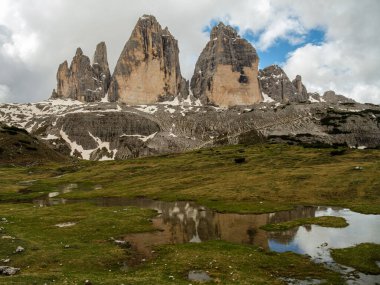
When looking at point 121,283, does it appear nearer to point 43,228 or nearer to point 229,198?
point 43,228

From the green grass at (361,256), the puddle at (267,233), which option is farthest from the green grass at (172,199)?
the green grass at (361,256)

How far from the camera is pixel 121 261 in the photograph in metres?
36.4

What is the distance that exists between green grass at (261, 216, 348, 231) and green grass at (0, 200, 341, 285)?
11.3 m

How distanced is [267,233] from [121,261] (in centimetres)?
2146

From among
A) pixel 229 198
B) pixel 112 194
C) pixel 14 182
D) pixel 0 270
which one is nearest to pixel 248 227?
pixel 229 198

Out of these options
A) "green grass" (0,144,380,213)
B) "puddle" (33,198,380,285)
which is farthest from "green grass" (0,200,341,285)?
"green grass" (0,144,380,213)

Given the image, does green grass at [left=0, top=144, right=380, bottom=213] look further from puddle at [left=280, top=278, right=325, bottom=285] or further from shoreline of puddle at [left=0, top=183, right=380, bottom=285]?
puddle at [left=280, top=278, right=325, bottom=285]

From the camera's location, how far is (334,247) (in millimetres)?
40844

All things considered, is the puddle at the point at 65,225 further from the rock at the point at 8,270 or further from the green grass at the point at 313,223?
the green grass at the point at 313,223

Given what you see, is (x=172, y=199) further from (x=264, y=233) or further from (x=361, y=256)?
(x=361, y=256)

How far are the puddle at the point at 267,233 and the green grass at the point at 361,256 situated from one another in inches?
39.6

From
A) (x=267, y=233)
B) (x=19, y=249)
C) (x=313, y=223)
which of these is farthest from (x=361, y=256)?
(x=19, y=249)

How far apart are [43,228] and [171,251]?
2274cm

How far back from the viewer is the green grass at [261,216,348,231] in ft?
168
